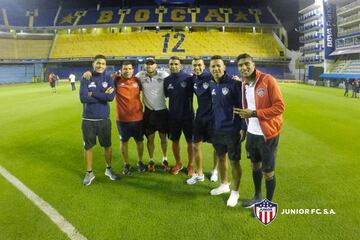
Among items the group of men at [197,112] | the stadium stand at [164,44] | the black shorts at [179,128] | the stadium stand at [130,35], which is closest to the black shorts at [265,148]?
the group of men at [197,112]

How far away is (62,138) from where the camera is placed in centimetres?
978

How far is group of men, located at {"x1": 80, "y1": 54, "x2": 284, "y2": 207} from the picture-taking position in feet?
14.3

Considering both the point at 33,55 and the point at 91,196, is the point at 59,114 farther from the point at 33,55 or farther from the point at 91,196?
the point at 33,55

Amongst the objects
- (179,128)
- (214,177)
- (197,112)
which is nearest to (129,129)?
(179,128)

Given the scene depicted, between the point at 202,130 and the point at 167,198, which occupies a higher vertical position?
the point at 202,130

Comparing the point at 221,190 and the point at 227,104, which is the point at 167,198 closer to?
the point at 221,190

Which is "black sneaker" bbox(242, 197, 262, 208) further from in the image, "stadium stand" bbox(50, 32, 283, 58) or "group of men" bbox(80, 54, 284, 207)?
"stadium stand" bbox(50, 32, 283, 58)

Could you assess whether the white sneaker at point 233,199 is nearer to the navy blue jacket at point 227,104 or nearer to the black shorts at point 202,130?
the navy blue jacket at point 227,104

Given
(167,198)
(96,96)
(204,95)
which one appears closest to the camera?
(167,198)

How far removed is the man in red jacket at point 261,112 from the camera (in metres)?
4.21

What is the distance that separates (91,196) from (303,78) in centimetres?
5165

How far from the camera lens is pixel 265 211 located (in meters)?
4.44

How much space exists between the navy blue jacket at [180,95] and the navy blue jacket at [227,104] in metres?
1.06

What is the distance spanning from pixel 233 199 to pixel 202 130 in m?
1.40
